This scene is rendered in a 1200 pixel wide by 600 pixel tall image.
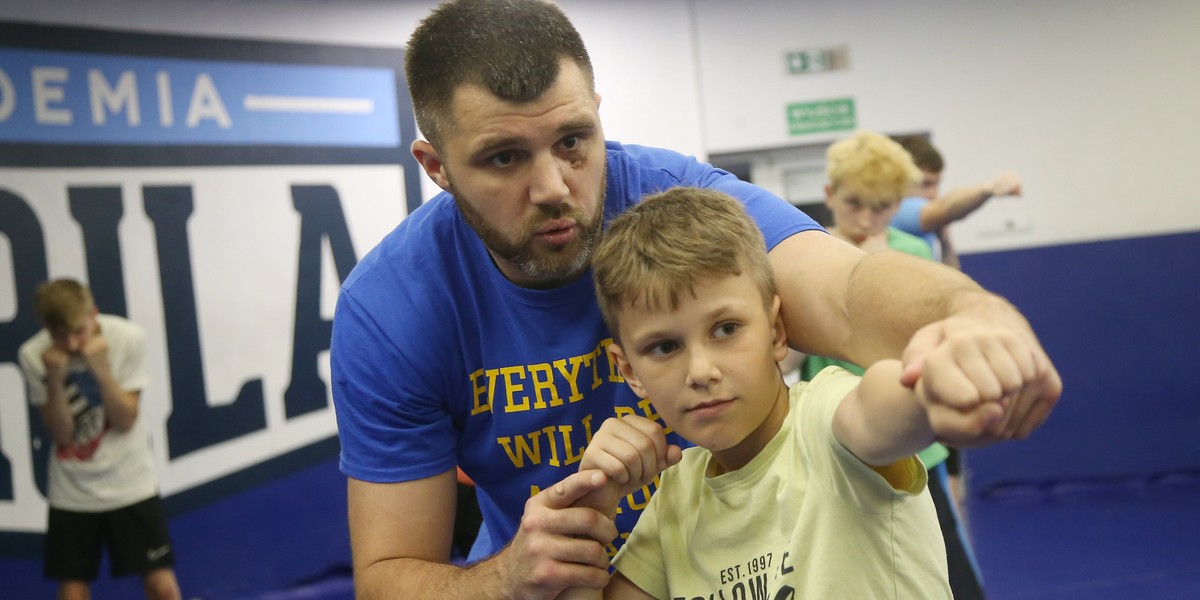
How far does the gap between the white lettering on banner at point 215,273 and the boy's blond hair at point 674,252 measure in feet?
15.0

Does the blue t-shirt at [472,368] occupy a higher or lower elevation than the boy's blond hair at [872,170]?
lower

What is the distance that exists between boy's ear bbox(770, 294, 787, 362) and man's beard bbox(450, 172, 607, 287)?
0.35 meters

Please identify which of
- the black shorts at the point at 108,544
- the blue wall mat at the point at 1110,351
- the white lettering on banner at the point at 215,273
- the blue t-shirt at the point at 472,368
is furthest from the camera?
the blue wall mat at the point at 1110,351

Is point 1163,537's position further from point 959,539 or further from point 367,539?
point 367,539

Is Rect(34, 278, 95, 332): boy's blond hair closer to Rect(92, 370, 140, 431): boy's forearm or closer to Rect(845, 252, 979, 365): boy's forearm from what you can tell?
Rect(92, 370, 140, 431): boy's forearm

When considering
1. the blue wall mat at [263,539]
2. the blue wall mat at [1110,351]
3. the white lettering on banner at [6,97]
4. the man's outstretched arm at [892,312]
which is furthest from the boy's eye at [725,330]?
the blue wall mat at [1110,351]

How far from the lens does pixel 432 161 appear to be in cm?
194

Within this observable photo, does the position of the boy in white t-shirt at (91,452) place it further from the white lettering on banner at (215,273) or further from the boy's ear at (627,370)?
the boy's ear at (627,370)

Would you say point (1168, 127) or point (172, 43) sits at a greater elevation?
point (172, 43)

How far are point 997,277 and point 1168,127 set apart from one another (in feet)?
5.24

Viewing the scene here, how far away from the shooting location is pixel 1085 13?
7324mm

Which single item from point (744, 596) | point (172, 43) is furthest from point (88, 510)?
point (744, 596)

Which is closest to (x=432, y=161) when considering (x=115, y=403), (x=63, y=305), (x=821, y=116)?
(x=115, y=403)

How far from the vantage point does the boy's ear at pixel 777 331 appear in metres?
1.53
